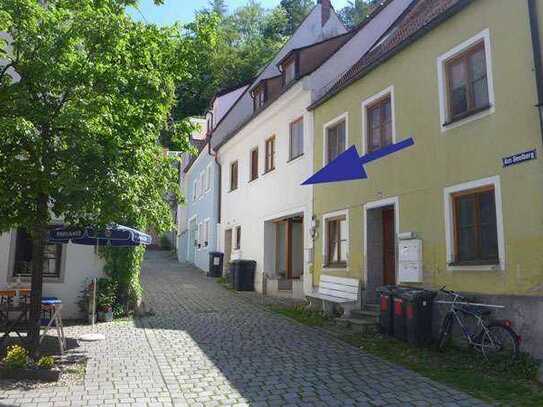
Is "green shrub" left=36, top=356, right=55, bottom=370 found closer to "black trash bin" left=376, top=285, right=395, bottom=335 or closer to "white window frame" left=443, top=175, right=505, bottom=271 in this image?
"black trash bin" left=376, top=285, right=395, bottom=335

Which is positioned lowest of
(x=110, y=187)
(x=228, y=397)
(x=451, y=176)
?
(x=228, y=397)

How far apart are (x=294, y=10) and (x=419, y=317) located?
148 ft

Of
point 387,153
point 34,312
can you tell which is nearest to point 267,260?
point 387,153

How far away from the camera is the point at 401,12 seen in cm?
1662

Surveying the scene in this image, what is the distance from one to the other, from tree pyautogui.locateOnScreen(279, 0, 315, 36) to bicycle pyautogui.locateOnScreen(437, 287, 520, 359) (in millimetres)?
40185

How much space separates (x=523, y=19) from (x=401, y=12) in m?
8.62

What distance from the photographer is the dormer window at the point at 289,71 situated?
17811 mm

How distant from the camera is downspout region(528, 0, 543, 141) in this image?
317 inches

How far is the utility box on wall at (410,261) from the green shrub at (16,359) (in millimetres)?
6888

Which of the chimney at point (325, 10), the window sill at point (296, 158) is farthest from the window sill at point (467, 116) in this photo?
the chimney at point (325, 10)

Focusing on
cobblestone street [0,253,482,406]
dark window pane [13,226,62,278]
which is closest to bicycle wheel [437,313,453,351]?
cobblestone street [0,253,482,406]

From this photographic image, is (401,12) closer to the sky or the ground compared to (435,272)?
closer to the sky

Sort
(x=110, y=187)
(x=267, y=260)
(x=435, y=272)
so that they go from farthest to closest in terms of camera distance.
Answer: (x=267, y=260), (x=435, y=272), (x=110, y=187)

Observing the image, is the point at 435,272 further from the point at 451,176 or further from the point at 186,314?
the point at 186,314
